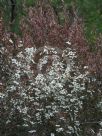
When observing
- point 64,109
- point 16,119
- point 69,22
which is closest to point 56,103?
point 64,109

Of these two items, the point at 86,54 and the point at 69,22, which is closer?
the point at 86,54

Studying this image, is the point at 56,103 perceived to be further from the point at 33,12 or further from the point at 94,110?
the point at 33,12

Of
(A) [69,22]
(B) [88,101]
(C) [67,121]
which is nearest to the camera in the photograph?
(C) [67,121]

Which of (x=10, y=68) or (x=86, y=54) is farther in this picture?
(x=86, y=54)

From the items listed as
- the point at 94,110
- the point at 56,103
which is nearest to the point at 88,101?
the point at 94,110

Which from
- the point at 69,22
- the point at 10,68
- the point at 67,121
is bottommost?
the point at 67,121

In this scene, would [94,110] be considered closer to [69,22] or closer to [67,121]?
[67,121]

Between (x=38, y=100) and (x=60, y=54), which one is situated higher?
(x=60, y=54)

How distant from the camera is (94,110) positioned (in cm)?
489

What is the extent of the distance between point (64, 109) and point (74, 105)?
4.6 inches

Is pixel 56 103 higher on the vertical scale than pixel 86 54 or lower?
lower

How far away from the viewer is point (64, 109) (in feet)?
15.0

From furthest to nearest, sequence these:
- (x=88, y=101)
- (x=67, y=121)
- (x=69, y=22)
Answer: (x=69, y=22), (x=88, y=101), (x=67, y=121)

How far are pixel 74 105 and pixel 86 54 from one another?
2.36 feet
